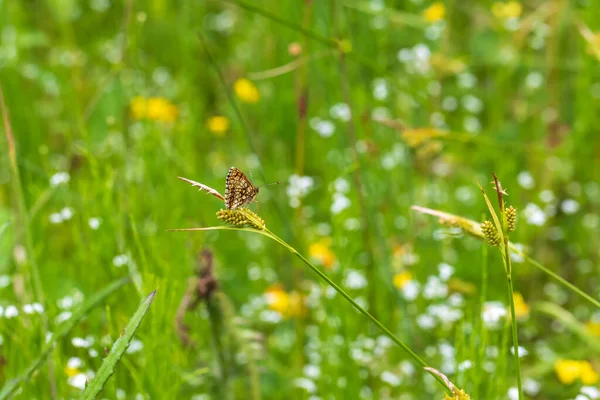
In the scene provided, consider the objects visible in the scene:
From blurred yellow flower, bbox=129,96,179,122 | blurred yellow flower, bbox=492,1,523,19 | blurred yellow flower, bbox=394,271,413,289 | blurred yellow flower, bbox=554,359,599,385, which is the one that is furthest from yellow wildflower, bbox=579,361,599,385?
blurred yellow flower, bbox=492,1,523,19

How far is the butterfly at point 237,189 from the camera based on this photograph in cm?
96

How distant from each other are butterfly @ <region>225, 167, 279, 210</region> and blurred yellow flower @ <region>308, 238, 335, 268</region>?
98cm

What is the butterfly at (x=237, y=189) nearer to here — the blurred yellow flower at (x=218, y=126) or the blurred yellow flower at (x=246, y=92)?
the blurred yellow flower at (x=218, y=126)

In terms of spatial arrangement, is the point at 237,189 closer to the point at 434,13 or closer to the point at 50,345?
the point at 50,345

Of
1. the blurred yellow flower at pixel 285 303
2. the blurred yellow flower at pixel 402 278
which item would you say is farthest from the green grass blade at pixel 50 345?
the blurred yellow flower at pixel 402 278

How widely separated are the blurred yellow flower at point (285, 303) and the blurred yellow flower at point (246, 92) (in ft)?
3.56

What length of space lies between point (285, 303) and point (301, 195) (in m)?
0.32

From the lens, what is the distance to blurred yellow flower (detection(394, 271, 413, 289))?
6.58ft

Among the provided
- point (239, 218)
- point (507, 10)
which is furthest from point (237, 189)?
point (507, 10)

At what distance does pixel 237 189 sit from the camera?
0.99m

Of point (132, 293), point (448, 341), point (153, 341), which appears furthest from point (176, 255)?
point (448, 341)

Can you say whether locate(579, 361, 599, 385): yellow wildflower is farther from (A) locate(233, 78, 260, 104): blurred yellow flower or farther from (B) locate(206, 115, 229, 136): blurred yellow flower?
(A) locate(233, 78, 260, 104): blurred yellow flower

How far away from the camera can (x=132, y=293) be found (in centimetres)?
144

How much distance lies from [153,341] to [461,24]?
2.91 metres
